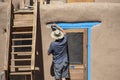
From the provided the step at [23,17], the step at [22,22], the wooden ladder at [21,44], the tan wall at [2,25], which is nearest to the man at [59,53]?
the wooden ladder at [21,44]

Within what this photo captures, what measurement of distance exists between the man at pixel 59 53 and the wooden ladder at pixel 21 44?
631 mm

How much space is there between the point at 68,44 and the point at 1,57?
7.39 feet

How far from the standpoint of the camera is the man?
39.9ft

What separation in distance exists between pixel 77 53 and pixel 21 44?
1890 millimetres

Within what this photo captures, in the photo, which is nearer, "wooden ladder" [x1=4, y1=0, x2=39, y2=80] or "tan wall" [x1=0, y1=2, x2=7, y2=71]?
"wooden ladder" [x1=4, y1=0, x2=39, y2=80]

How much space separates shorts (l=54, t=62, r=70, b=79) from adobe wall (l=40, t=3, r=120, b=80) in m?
0.86

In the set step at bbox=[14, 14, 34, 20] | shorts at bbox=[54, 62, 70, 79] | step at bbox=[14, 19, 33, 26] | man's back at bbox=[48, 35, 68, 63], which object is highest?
step at bbox=[14, 14, 34, 20]

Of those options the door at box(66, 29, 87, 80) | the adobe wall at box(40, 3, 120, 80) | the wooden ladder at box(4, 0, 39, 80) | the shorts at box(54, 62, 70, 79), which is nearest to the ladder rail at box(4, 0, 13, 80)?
the wooden ladder at box(4, 0, 39, 80)

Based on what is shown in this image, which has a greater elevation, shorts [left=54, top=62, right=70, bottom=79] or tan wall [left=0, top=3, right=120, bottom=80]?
Answer: tan wall [left=0, top=3, right=120, bottom=80]

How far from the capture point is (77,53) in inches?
514

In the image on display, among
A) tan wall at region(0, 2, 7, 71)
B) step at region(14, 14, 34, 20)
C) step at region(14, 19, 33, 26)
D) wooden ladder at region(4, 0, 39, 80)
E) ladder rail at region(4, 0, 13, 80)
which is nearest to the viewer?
ladder rail at region(4, 0, 13, 80)

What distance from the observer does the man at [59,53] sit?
12156 millimetres

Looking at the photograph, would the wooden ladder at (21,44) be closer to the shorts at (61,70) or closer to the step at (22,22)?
the step at (22,22)

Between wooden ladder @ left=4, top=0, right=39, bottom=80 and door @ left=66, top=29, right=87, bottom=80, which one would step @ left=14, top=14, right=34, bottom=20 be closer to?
wooden ladder @ left=4, top=0, right=39, bottom=80
